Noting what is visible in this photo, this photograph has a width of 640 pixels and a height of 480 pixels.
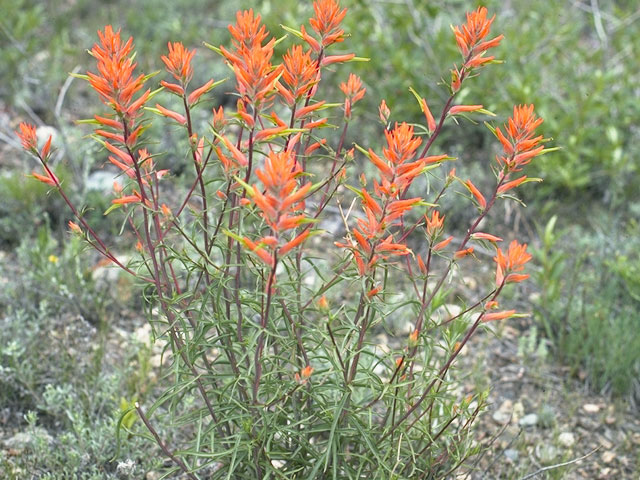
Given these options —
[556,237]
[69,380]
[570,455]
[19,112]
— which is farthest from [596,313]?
[19,112]

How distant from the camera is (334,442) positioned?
6.27 ft

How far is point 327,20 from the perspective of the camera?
1.80 meters

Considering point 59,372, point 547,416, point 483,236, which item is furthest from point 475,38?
point 59,372

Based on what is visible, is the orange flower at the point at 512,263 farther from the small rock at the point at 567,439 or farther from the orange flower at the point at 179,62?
the small rock at the point at 567,439

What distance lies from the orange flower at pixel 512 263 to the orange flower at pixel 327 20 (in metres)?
0.66

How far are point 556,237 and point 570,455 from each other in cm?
126

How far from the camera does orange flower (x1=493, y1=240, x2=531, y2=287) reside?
5.59 feet

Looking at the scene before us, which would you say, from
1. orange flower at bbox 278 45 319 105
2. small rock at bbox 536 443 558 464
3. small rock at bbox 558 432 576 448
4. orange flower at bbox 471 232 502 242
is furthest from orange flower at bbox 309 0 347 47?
small rock at bbox 558 432 576 448

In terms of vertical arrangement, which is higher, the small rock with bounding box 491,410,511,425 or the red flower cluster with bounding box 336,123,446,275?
the red flower cluster with bounding box 336,123,446,275

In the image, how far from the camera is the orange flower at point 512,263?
1704mm

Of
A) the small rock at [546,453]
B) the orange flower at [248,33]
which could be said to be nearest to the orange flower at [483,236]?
the orange flower at [248,33]

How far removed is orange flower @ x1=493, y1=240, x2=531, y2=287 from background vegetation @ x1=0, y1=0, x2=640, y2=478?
1489 mm

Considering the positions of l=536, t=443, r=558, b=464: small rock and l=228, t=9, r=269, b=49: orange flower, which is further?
l=536, t=443, r=558, b=464: small rock

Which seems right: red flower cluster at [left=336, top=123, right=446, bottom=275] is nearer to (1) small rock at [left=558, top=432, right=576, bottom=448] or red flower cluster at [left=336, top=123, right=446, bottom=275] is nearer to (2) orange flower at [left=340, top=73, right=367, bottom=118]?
(2) orange flower at [left=340, top=73, right=367, bottom=118]
